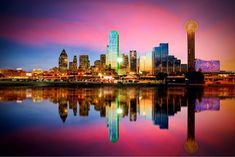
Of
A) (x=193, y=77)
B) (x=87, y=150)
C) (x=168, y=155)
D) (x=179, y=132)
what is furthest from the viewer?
(x=193, y=77)

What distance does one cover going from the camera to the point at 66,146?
14047 millimetres

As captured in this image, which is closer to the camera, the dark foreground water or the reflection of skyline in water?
the dark foreground water

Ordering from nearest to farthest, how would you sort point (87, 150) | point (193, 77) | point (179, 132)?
1. point (87, 150)
2. point (179, 132)
3. point (193, 77)

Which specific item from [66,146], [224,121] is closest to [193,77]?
[224,121]

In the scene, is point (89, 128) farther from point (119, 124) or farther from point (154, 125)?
point (154, 125)

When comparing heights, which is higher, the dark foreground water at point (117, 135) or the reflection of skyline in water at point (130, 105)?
the reflection of skyline in water at point (130, 105)

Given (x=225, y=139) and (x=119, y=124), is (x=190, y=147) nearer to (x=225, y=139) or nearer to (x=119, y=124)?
(x=225, y=139)

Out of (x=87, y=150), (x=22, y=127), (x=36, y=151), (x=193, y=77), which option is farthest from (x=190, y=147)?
(x=193, y=77)

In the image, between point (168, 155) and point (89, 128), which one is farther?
point (89, 128)

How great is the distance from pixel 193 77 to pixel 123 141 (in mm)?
160781

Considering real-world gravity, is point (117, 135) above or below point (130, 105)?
below

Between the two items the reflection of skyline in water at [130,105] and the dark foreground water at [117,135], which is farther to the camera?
the reflection of skyline in water at [130,105]

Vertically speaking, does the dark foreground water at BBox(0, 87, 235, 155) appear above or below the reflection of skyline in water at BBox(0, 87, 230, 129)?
below

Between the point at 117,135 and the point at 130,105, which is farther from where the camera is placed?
the point at 130,105
